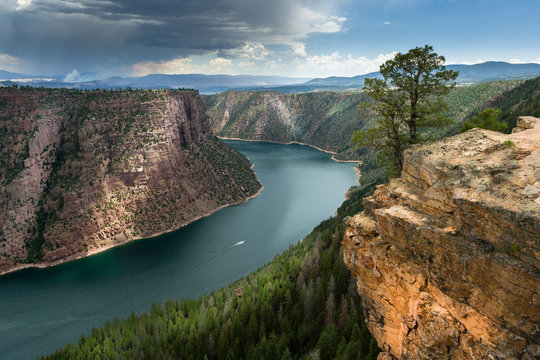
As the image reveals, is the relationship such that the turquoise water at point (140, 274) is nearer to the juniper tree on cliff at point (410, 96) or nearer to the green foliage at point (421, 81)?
the juniper tree on cliff at point (410, 96)

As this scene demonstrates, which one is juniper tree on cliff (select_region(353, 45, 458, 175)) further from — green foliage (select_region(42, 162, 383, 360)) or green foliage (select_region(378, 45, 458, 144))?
green foliage (select_region(42, 162, 383, 360))

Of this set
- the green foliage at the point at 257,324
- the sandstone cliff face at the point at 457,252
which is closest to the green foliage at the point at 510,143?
the sandstone cliff face at the point at 457,252

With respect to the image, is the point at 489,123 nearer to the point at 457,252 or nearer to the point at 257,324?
the point at 457,252

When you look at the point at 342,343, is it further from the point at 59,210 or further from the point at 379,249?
the point at 59,210

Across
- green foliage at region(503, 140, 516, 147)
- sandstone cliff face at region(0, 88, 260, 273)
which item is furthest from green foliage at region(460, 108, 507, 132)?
sandstone cliff face at region(0, 88, 260, 273)

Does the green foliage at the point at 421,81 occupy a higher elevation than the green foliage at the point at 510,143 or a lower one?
higher
